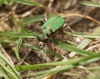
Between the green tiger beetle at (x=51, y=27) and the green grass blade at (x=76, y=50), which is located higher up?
the green tiger beetle at (x=51, y=27)

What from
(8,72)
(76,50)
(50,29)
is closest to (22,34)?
(50,29)

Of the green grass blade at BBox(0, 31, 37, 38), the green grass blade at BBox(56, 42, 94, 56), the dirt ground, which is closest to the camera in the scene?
the green grass blade at BBox(56, 42, 94, 56)

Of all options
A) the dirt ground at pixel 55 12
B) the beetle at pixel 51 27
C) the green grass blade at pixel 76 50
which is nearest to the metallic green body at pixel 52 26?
the beetle at pixel 51 27

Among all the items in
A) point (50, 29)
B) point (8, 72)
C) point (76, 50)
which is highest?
point (50, 29)

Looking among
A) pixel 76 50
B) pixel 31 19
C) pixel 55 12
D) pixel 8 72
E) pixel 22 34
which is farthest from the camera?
pixel 55 12

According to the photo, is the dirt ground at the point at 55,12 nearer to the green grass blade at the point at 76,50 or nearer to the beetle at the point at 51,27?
the beetle at the point at 51,27

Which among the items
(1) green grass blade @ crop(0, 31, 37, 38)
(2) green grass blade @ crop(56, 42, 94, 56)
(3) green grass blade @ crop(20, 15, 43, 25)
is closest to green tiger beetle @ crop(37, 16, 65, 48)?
(1) green grass blade @ crop(0, 31, 37, 38)

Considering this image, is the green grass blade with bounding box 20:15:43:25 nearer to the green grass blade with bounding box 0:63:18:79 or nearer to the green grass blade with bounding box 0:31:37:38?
the green grass blade with bounding box 0:31:37:38

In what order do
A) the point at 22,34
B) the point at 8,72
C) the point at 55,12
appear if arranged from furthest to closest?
the point at 55,12
the point at 22,34
the point at 8,72

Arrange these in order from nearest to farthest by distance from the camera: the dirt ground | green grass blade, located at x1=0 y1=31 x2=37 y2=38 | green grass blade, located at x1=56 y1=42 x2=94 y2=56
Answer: green grass blade, located at x1=56 y1=42 x2=94 y2=56, green grass blade, located at x1=0 y1=31 x2=37 y2=38, the dirt ground

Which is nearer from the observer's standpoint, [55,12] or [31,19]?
[31,19]

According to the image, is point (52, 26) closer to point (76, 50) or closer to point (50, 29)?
point (50, 29)
